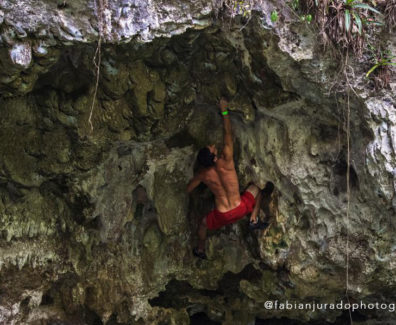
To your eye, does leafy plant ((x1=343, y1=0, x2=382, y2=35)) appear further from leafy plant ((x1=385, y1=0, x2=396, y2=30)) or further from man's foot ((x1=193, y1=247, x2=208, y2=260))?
man's foot ((x1=193, y1=247, x2=208, y2=260))

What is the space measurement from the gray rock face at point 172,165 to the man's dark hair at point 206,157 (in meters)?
0.10

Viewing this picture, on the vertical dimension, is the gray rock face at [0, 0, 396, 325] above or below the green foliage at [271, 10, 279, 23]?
below

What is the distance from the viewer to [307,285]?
4332mm

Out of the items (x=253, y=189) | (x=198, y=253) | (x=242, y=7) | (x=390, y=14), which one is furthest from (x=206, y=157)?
(x=390, y=14)

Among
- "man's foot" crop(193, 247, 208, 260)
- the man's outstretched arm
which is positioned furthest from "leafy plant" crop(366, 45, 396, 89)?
"man's foot" crop(193, 247, 208, 260)

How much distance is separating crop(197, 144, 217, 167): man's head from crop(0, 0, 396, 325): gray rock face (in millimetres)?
91

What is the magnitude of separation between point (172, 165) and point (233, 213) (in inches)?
28.8

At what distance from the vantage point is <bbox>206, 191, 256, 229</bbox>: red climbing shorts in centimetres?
430

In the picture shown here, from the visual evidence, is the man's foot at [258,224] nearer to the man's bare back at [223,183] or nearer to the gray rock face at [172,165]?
the gray rock face at [172,165]

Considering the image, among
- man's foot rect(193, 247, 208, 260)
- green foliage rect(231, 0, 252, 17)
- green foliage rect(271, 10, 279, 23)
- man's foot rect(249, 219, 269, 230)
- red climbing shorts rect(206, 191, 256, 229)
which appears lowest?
man's foot rect(193, 247, 208, 260)

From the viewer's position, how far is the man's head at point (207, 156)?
13.8 ft

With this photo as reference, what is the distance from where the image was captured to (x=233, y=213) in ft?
14.2

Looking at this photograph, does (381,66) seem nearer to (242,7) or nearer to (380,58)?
(380,58)

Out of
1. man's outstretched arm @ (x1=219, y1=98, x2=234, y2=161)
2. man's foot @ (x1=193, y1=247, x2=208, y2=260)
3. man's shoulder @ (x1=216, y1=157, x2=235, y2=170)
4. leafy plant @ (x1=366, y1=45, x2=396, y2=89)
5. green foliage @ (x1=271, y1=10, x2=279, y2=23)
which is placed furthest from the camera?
man's foot @ (x1=193, y1=247, x2=208, y2=260)
